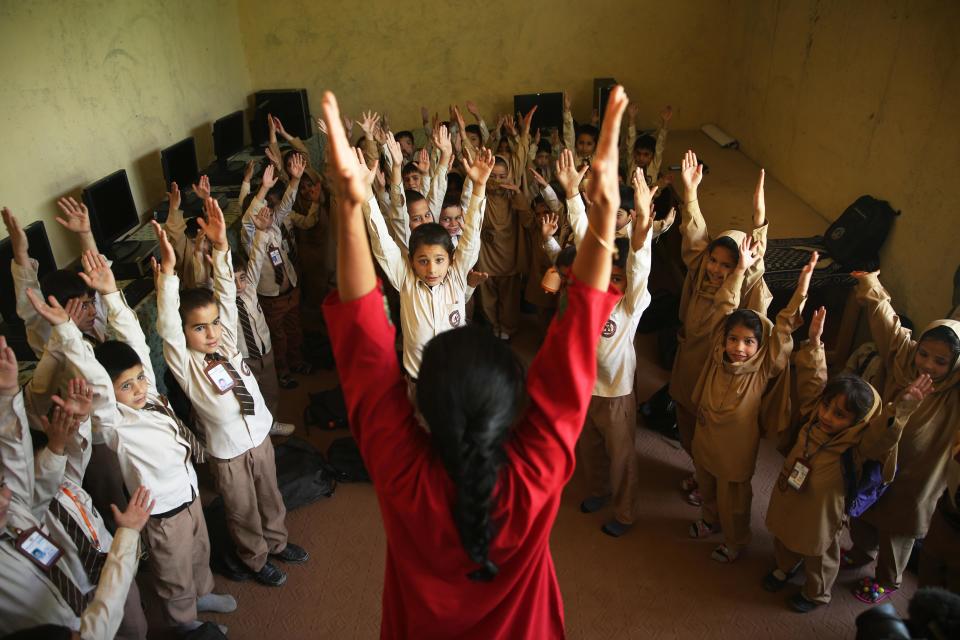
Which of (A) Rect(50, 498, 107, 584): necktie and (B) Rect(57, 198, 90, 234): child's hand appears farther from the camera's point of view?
(B) Rect(57, 198, 90, 234): child's hand

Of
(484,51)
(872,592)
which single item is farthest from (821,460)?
(484,51)

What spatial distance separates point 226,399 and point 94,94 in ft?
8.53

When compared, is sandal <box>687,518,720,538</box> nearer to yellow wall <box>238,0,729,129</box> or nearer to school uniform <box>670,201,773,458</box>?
school uniform <box>670,201,773,458</box>

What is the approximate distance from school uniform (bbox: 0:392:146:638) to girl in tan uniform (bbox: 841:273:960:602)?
265 centimetres

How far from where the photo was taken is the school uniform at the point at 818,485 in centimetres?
223

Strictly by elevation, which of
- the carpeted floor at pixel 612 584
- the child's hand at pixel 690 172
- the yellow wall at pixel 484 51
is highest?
the yellow wall at pixel 484 51

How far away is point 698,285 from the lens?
3088 millimetres

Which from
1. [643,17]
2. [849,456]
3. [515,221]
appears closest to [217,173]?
[515,221]

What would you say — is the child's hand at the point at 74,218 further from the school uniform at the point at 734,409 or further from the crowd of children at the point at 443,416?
the school uniform at the point at 734,409

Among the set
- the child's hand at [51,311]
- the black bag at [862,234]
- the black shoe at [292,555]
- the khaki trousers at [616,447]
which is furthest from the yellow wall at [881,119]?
the child's hand at [51,311]

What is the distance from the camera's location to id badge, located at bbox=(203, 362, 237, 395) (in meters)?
2.47

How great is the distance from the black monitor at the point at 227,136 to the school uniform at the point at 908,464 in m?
4.84

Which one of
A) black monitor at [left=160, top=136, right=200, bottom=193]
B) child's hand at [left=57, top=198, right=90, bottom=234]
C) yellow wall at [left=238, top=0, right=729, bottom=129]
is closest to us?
child's hand at [left=57, top=198, right=90, bottom=234]

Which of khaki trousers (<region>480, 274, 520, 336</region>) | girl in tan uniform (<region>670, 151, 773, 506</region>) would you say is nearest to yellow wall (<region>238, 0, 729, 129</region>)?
khaki trousers (<region>480, 274, 520, 336</region>)
